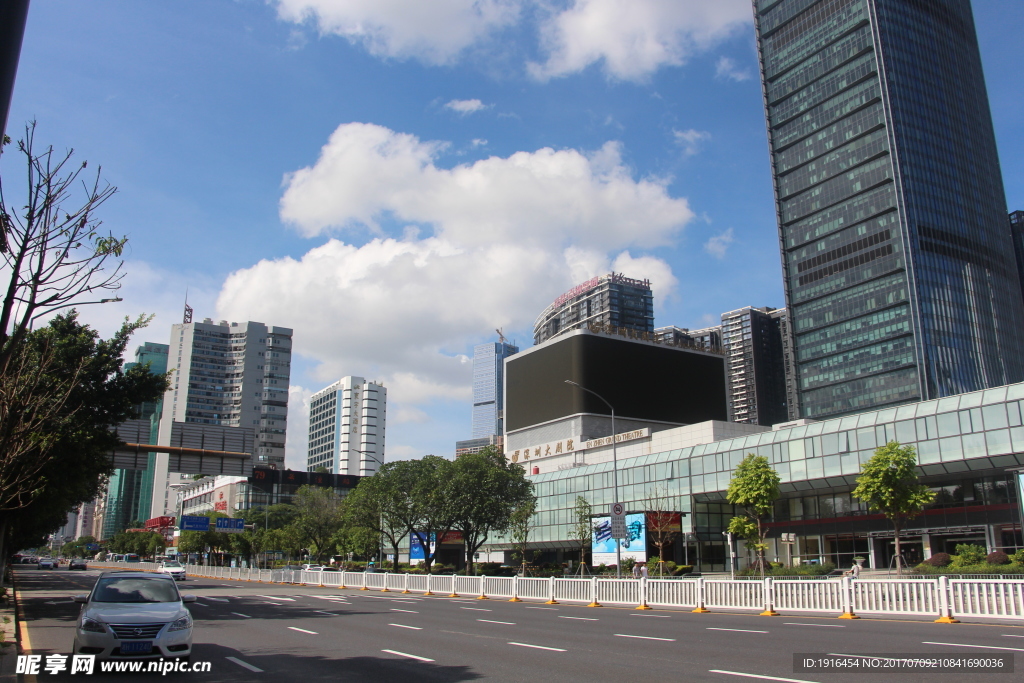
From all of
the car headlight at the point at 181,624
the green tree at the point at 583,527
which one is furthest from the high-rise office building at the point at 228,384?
the car headlight at the point at 181,624

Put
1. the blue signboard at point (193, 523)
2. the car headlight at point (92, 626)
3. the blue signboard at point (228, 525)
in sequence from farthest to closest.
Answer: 1. the blue signboard at point (228, 525)
2. the blue signboard at point (193, 523)
3. the car headlight at point (92, 626)

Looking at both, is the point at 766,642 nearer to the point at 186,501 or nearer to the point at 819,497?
the point at 819,497

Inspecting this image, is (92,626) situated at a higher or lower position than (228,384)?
lower

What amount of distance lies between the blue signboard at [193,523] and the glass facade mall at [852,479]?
148 feet

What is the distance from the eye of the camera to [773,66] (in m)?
160

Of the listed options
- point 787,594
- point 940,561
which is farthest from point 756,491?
point 787,594

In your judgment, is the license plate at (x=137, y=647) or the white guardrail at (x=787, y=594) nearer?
the license plate at (x=137, y=647)

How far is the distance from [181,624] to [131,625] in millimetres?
764

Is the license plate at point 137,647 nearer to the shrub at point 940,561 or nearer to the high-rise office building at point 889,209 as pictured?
the shrub at point 940,561

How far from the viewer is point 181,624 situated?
38.9 ft

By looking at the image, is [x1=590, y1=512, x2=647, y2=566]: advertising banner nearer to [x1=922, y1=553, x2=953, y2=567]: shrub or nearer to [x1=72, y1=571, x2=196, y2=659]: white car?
[x1=922, y1=553, x2=953, y2=567]: shrub

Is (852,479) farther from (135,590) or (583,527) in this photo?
(135,590)

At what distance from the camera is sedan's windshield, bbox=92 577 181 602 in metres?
12.5

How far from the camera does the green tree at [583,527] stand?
5567cm
